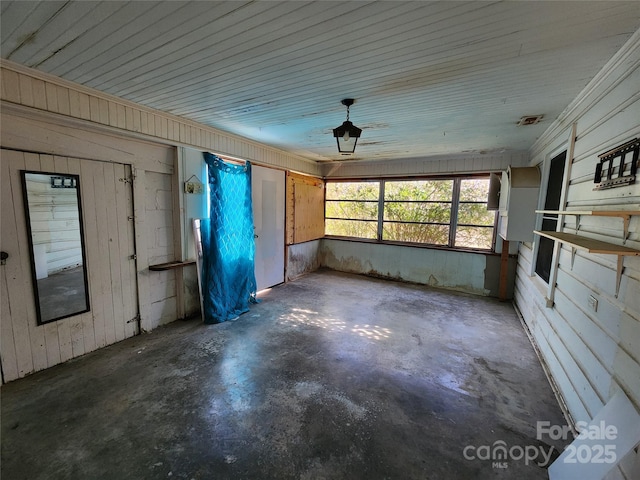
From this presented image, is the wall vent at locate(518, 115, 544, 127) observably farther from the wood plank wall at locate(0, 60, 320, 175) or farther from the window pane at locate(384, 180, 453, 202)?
the wood plank wall at locate(0, 60, 320, 175)

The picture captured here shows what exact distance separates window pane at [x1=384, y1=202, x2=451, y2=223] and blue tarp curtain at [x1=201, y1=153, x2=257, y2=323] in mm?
3182

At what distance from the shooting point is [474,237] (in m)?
5.23

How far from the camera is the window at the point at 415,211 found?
17.0ft

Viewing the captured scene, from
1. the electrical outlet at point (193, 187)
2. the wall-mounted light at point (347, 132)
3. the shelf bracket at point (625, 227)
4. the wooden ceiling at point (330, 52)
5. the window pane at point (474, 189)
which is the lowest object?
the shelf bracket at point (625, 227)

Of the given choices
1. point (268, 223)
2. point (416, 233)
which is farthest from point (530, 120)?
point (268, 223)

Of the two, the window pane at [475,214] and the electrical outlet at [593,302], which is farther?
the window pane at [475,214]

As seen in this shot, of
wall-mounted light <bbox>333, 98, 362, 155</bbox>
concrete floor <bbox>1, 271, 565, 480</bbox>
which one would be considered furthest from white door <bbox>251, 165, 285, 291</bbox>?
wall-mounted light <bbox>333, 98, 362, 155</bbox>

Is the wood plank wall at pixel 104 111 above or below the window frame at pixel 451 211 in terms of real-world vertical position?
above

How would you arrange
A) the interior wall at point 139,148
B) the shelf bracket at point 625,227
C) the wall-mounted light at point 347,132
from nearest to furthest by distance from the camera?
the shelf bracket at point 625,227 → the interior wall at point 139,148 → the wall-mounted light at point 347,132

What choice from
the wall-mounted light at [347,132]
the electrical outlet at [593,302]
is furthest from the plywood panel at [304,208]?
the electrical outlet at [593,302]

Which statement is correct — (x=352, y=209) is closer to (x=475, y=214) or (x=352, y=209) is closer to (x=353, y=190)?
(x=353, y=190)

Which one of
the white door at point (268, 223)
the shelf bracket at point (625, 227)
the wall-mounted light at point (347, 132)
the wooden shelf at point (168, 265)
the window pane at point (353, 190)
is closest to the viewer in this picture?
the shelf bracket at point (625, 227)

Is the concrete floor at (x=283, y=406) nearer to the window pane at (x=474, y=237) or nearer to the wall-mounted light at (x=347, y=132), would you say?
the window pane at (x=474, y=237)

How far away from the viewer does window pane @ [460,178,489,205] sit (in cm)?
509
